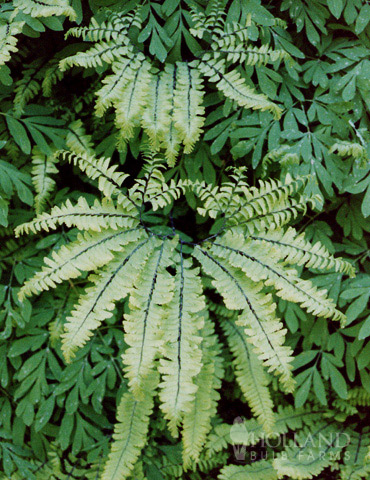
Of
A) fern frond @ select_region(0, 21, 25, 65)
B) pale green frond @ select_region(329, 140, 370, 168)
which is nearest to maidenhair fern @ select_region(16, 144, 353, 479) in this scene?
pale green frond @ select_region(329, 140, 370, 168)

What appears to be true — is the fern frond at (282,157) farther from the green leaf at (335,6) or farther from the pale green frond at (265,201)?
the green leaf at (335,6)

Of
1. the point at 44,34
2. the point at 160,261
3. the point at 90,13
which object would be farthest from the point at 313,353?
the point at 44,34

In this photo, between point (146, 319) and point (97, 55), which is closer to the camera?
point (146, 319)

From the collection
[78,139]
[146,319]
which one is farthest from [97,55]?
[146,319]

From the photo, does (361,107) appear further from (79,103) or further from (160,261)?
(79,103)

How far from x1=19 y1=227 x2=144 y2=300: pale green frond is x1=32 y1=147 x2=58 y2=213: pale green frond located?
1.53 feet

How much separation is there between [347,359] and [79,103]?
203 centimetres

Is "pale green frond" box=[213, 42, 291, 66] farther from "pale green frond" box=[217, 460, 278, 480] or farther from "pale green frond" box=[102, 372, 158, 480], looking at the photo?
"pale green frond" box=[217, 460, 278, 480]

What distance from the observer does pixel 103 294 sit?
1526 mm

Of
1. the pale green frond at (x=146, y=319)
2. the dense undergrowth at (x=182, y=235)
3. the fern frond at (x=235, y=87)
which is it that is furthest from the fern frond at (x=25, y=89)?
the pale green frond at (x=146, y=319)

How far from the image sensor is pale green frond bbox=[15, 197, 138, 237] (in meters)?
1.57

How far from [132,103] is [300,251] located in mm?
962

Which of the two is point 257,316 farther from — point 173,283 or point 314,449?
point 314,449

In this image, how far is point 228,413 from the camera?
8.63 feet
